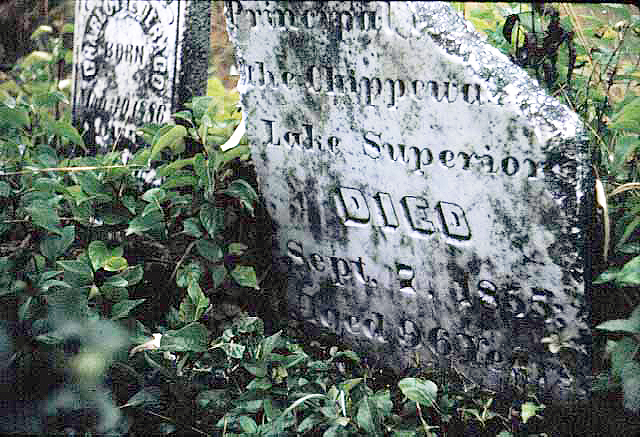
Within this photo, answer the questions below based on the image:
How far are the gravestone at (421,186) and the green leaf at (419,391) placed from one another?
1.13 ft

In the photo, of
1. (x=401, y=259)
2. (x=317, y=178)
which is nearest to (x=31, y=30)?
(x=317, y=178)

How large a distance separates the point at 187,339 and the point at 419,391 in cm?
69

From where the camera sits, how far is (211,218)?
2.17m

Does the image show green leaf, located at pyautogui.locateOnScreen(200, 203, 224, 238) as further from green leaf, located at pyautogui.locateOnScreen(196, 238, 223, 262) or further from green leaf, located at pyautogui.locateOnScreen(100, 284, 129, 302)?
green leaf, located at pyautogui.locateOnScreen(100, 284, 129, 302)

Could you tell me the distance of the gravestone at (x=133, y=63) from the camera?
269 centimetres

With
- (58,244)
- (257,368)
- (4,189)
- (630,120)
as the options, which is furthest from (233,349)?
(630,120)

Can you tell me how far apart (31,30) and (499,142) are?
4.15m

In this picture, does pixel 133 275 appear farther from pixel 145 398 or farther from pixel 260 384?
pixel 260 384

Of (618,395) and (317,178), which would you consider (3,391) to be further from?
(618,395)

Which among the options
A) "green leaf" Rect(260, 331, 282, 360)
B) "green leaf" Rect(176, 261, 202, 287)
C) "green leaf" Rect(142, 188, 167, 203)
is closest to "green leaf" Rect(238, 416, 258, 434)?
"green leaf" Rect(260, 331, 282, 360)

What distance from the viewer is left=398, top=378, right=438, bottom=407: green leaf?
1.70 metres

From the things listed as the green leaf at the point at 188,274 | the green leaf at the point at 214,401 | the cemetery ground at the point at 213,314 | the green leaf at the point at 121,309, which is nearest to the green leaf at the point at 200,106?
the cemetery ground at the point at 213,314

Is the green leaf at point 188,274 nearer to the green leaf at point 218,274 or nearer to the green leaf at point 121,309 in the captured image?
the green leaf at point 218,274

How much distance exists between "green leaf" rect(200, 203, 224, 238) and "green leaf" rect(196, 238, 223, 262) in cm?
4
